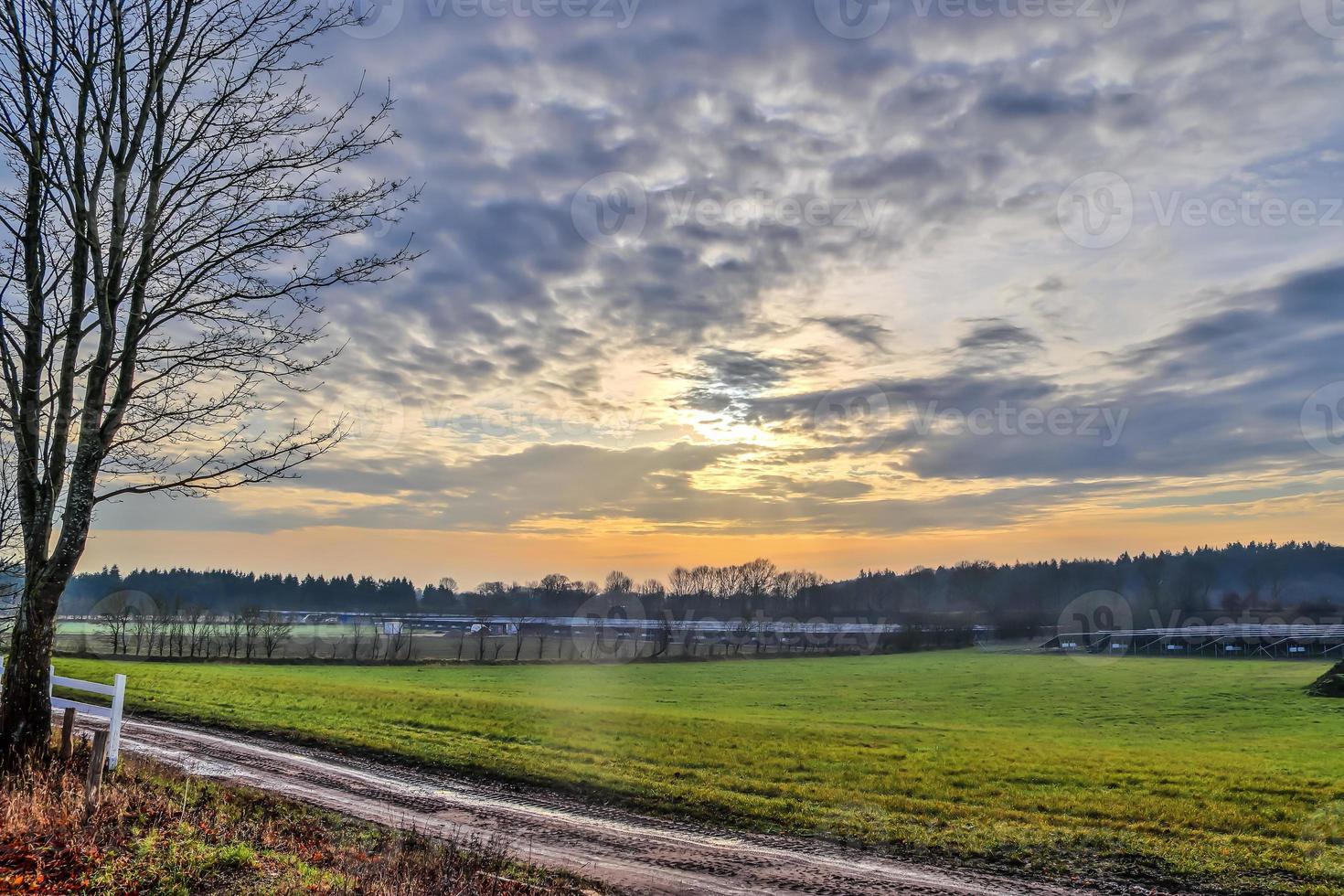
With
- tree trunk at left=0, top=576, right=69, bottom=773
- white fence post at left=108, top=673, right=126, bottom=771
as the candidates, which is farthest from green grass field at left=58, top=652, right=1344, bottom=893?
tree trunk at left=0, top=576, right=69, bottom=773

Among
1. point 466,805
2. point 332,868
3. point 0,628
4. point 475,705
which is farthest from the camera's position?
point 475,705

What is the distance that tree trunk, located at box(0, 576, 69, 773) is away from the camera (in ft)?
41.2

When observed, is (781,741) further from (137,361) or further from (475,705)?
(137,361)

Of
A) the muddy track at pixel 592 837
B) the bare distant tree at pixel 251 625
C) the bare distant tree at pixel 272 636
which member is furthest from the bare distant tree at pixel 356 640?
the muddy track at pixel 592 837

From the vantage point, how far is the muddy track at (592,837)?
11484 mm

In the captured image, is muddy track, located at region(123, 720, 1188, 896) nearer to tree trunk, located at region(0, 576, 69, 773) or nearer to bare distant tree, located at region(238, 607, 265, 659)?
tree trunk, located at region(0, 576, 69, 773)

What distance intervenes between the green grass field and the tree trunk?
9045 millimetres

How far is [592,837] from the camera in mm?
13633

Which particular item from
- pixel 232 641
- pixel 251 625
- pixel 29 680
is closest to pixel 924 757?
pixel 29 680

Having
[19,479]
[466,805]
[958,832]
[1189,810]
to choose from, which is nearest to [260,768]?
[466,805]

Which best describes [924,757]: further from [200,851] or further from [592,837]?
[200,851]

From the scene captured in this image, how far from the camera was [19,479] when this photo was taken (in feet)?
43.9

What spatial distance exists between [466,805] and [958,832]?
938 cm

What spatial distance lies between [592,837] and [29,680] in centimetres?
946
